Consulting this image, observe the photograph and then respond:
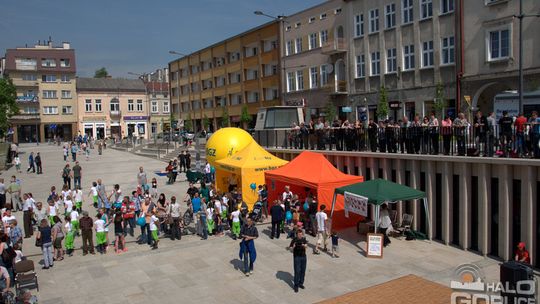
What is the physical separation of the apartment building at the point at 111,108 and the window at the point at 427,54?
5695cm

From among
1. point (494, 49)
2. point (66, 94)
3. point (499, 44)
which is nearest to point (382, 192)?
point (499, 44)

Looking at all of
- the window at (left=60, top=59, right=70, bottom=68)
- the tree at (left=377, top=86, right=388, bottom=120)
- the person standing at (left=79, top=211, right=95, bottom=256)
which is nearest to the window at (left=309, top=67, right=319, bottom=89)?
the tree at (left=377, top=86, right=388, bottom=120)

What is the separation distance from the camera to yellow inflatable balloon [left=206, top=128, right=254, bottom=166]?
24.5 m

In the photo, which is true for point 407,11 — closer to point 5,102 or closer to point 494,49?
point 494,49

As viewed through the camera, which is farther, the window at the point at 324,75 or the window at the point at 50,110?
the window at the point at 50,110

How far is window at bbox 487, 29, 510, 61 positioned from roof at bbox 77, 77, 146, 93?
6334cm

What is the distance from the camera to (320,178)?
1814 cm

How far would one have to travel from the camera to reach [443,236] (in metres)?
17.1

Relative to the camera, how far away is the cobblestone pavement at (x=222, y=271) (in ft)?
39.8

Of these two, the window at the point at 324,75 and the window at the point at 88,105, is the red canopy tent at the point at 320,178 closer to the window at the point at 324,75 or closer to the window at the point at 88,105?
the window at the point at 324,75

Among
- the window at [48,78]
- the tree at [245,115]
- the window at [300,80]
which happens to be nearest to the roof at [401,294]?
the window at [300,80]

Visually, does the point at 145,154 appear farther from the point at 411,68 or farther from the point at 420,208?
the point at 420,208

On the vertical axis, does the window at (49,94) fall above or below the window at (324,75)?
above

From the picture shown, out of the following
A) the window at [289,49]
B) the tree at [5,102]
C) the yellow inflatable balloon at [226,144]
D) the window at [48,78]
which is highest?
the window at [48,78]
